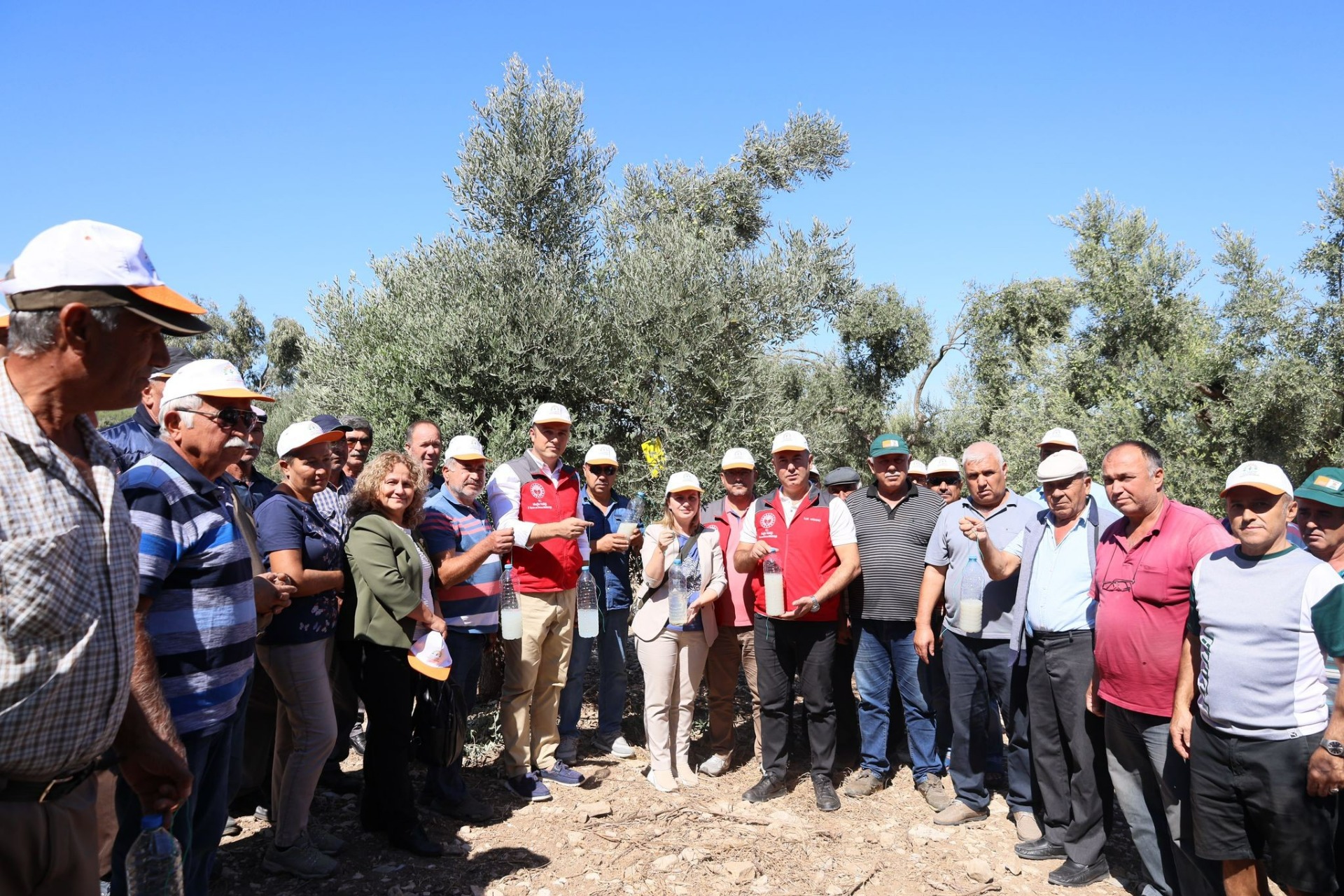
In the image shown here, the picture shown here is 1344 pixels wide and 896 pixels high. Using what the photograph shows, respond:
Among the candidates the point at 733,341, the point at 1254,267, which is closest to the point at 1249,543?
the point at 733,341

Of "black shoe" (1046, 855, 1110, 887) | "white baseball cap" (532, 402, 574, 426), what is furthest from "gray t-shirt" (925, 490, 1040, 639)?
"white baseball cap" (532, 402, 574, 426)

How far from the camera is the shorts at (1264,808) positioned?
342cm

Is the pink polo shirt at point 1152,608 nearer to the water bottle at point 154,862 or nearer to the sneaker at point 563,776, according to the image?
the sneaker at point 563,776

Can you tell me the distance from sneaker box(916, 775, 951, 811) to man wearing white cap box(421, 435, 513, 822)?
9.54 ft

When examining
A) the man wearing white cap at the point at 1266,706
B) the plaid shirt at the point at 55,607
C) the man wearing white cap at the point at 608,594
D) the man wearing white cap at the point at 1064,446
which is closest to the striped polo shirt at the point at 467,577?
the man wearing white cap at the point at 608,594

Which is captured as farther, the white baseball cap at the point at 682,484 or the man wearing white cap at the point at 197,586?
the white baseball cap at the point at 682,484

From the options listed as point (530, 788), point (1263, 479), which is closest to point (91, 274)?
point (1263, 479)

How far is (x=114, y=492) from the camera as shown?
1965 mm

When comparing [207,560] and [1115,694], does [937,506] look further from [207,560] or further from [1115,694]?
[207,560]

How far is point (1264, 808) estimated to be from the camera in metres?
3.50

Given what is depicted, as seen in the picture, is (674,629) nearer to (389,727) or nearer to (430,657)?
(430,657)

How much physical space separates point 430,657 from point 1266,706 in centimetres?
385

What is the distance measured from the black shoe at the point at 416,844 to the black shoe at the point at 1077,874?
337 centimetres

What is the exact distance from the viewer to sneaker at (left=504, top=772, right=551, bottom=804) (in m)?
5.40
